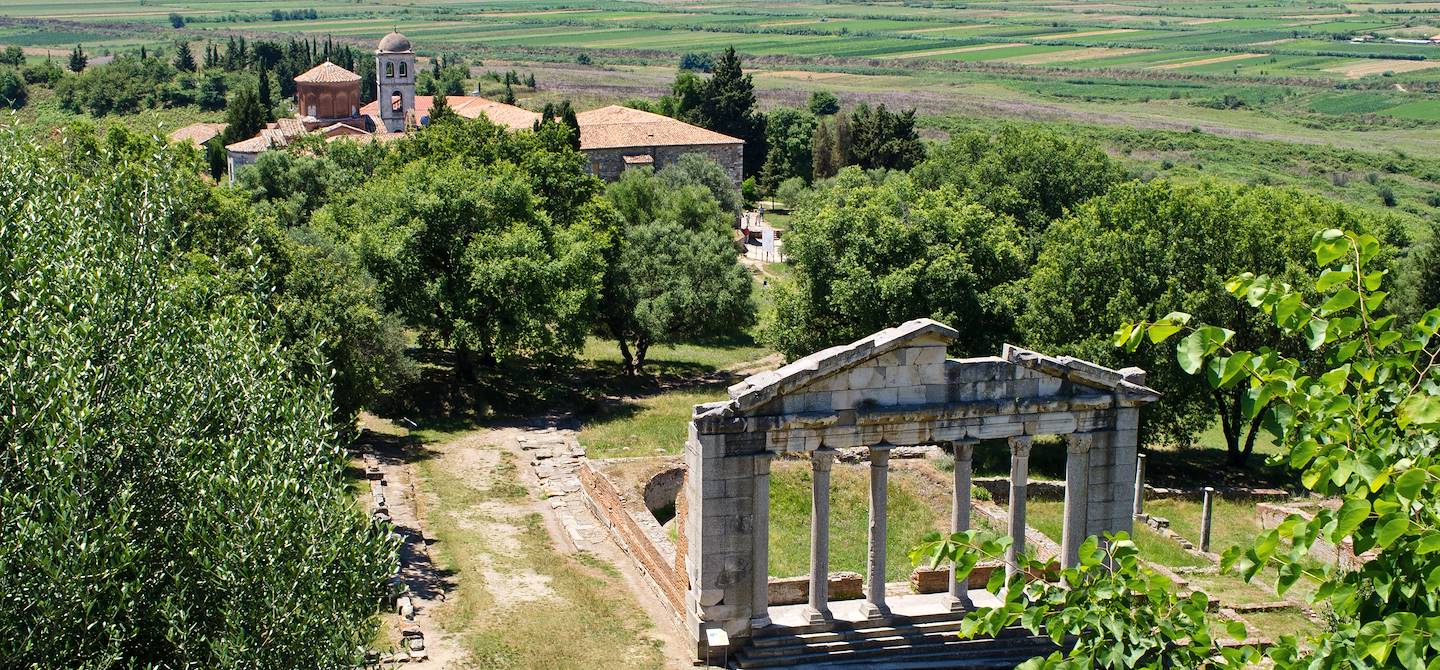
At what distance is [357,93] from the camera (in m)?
117

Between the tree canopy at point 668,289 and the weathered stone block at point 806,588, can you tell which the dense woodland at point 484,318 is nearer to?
the tree canopy at point 668,289

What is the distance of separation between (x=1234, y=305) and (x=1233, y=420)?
4.51m

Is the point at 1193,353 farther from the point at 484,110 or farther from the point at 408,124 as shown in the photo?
the point at 408,124

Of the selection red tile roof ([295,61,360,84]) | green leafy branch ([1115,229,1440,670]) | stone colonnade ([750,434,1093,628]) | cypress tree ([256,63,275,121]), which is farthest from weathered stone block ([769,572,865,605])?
cypress tree ([256,63,275,121])

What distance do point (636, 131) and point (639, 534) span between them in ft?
245

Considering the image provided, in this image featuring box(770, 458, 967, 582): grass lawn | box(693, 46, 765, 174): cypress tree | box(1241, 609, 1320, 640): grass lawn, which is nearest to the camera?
box(1241, 609, 1320, 640): grass lawn

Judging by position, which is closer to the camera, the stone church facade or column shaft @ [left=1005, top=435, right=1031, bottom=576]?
column shaft @ [left=1005, top=435, right=1031, bottom=576]

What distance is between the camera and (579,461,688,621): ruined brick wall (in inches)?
1266

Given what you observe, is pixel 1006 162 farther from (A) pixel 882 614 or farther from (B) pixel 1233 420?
(A) pixel 882 614

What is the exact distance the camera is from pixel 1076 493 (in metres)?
31.0

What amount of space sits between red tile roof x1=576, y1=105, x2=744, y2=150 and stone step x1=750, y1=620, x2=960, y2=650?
7450cm

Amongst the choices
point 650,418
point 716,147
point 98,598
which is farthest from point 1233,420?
point 716,147

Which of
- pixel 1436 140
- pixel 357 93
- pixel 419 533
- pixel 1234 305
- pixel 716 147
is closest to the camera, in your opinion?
pixel 419 533

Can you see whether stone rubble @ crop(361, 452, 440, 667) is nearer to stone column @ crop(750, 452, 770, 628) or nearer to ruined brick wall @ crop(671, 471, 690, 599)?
ruined brick wall @ crop(671, 471, 690, 599)
